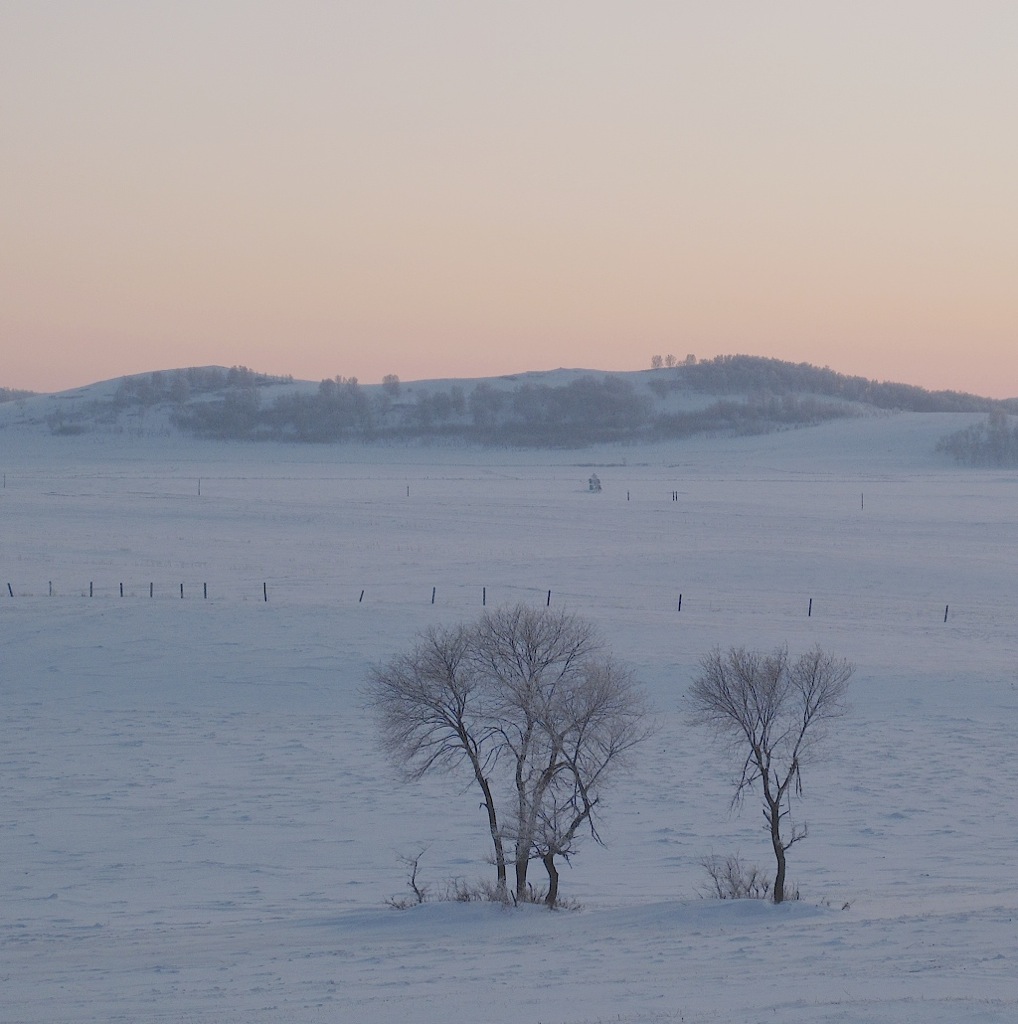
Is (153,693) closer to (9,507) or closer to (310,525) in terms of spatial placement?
(310,525)

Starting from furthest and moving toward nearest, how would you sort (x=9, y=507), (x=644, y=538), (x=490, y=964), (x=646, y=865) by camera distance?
(x=9, y=507) → (x=644, y=538) → (x=646, y=865) → (x=490, y=964)

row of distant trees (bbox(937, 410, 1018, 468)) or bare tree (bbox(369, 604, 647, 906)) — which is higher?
row of distant trees (bbox(937, 410, 1018, 468))

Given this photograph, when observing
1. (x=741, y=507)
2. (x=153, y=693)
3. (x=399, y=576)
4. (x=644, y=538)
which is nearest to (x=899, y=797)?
(x=153, y=693)

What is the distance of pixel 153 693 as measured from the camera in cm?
2656

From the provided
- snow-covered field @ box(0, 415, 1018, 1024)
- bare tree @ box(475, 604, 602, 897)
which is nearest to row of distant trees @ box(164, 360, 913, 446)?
snow-covered field @ box(0, 415, 1018, 1024)

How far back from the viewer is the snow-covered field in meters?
10.9

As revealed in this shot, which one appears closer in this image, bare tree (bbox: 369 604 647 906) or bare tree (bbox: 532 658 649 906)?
bare tree (bbox: 532 658 649 906)

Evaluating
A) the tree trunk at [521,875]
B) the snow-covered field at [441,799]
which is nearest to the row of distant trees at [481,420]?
the snow-covered field at [441,799]

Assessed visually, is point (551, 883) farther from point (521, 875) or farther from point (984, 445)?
point (984, 445)

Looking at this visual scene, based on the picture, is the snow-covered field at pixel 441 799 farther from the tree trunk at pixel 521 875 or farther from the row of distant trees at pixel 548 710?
the row of distant trees at pixel 548 710

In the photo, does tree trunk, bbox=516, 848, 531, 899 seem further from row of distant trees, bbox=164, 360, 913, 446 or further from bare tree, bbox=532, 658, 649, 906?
row of distant trees, bbox=164, 360, 913, 446

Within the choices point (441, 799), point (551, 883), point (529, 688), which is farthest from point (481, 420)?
point (551, 883)

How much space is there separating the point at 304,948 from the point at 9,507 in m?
58.5

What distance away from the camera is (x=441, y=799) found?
1995 cm
